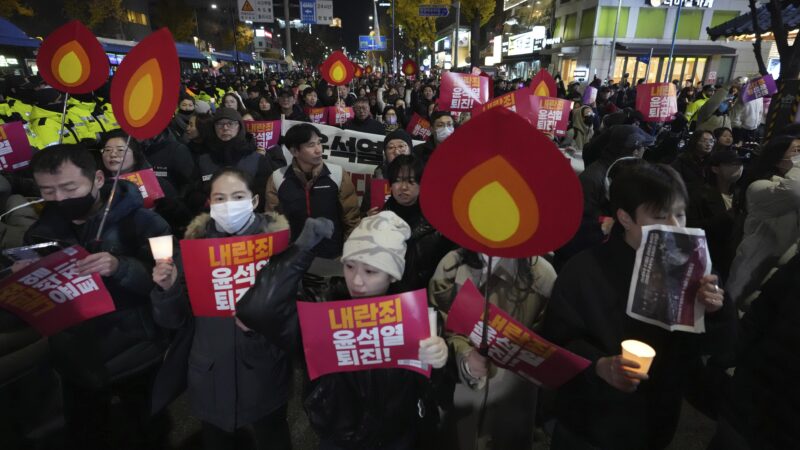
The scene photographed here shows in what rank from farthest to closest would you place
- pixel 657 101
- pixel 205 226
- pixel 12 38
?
pixel 12 38
pixel 657 101
pixel 205 226

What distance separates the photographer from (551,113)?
679 cm

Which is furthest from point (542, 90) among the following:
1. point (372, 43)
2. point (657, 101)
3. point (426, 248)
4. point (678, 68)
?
point (678, 68)

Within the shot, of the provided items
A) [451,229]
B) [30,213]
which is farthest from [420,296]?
[30,213]

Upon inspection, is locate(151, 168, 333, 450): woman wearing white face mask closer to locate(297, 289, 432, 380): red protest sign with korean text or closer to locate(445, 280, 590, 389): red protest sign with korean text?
locate(297, 289, 432, 380): red protest sign with korean text

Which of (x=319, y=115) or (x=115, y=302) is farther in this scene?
(x=319, y=115)

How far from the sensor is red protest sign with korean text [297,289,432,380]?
1.75 m

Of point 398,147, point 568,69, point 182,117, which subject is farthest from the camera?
point 568,69

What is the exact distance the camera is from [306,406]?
2049mm

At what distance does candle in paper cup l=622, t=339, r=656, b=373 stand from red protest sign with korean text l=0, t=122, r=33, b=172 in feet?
19.1

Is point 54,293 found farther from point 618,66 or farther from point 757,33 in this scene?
point 618,66

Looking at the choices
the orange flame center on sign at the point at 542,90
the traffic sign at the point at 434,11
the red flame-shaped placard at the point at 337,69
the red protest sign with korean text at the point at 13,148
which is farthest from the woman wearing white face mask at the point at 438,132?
the traffic sign at the point at 434,11

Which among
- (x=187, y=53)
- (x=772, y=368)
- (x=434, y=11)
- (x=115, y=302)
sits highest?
(x=434, y=11)

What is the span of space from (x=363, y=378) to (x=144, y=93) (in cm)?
219

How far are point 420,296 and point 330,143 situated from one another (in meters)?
4.01
